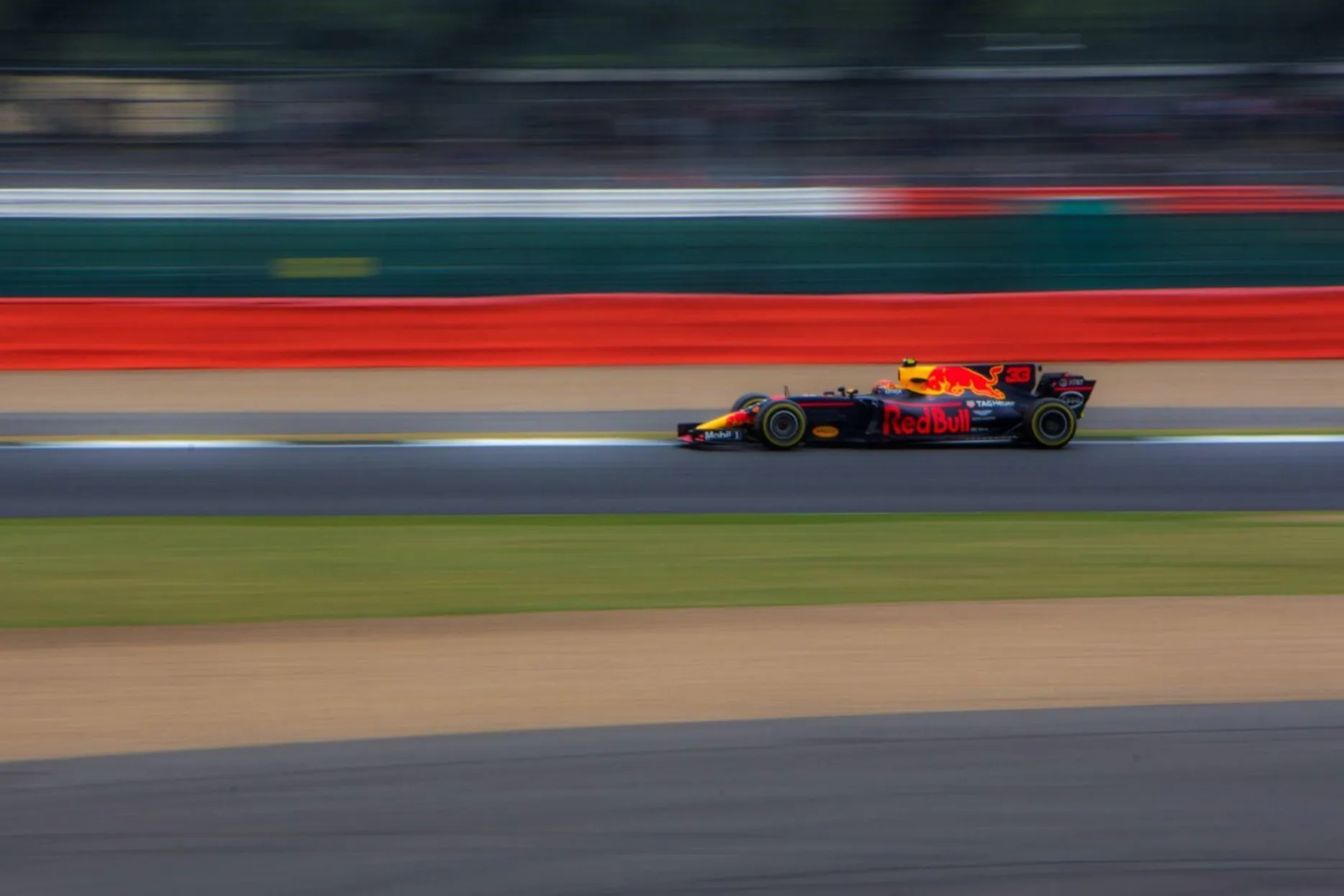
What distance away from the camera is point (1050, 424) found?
11555mm

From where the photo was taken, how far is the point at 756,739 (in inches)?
178

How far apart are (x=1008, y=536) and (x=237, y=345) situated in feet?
29.7

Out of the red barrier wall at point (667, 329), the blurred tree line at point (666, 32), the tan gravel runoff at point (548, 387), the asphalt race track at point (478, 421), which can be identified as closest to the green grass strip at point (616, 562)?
the asphalt race track at point (478, 421)

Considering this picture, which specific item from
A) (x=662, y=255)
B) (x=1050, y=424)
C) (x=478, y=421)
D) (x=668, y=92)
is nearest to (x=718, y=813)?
(x=1050, y=424)

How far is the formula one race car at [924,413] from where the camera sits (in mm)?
11227

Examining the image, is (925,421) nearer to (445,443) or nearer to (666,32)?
(445,443)

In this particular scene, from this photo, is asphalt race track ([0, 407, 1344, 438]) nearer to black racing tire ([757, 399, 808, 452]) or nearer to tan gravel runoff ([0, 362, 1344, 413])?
tan gravel runoff ([0, 362, 1344, 413])

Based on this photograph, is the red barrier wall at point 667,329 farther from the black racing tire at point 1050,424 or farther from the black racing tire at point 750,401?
the black racing tire at point 1050,424

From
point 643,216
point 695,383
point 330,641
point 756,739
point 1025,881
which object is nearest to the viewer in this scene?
point 1025,881

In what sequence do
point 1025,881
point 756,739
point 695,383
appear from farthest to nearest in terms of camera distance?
point 695,383, point 756,739, point 1025,881

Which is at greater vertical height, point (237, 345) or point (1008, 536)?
point (237, 345)

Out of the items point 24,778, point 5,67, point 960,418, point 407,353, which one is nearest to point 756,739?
point 24,778

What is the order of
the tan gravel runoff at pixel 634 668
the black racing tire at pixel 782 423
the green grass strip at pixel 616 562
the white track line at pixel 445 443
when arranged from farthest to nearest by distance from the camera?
the white track line at pixel 445 443 < the black racing tire at pixel 782 423 < the green grass strip at pixel 616 562 < the tan gravel runoff at pixel 634 668

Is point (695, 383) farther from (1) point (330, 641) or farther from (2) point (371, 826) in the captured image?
(2) point (371, 826)
